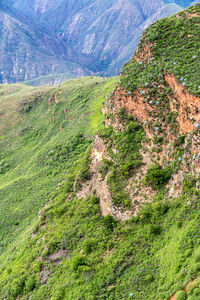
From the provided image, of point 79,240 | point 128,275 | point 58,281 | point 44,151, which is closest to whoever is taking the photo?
point 128,275

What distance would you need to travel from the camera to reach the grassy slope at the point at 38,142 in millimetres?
65062

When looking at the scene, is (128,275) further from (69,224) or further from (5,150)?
(5,150)

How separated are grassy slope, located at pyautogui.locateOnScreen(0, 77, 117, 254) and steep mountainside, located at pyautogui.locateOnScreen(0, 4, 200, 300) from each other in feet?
52.4

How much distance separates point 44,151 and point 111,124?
4545 cm

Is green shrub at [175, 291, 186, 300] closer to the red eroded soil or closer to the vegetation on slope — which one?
the red eroded soil

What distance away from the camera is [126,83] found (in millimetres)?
38031

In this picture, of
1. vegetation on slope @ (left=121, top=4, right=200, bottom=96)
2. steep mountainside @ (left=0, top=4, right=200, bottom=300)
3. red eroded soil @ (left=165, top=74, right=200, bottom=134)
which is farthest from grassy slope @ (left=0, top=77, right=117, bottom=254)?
red eroded soil @ (left=165, top=74, right=200, bottom=134)

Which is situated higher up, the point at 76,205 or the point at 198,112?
the point at 198,112

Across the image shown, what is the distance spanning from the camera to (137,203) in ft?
107

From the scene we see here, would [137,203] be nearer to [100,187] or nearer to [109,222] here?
[109,222]

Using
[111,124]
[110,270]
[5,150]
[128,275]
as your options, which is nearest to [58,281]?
[110,270]

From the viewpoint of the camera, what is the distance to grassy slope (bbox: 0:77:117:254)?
65.1 meters

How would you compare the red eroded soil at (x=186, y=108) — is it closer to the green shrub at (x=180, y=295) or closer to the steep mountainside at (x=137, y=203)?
the steep mountainside at (x=137, y=203)

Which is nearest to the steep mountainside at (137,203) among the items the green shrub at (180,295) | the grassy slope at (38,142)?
the green shrub at (180,295)
